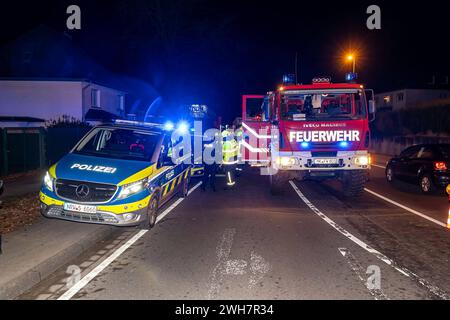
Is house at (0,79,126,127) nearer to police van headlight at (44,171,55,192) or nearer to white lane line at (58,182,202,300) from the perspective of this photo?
police van headlight at (44,171,55,192)

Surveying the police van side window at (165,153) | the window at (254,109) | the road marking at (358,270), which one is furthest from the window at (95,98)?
the road marking at (358,270)

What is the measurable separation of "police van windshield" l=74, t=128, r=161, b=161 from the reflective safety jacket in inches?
140

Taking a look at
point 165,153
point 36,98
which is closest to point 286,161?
point 165,153

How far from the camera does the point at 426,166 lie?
1372cm

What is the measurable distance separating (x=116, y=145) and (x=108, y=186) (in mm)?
2479

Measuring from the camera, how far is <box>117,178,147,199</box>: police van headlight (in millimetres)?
7657

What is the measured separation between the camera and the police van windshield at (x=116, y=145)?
354 inches

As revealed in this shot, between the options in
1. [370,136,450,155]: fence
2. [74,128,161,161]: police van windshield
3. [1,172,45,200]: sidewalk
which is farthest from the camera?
[370,136,450,155]: fence

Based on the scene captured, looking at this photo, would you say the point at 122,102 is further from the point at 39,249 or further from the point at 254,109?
the point at 39,249

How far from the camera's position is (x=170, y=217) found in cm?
989

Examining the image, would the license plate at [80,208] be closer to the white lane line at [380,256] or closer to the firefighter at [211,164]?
the white lane line at [380,256]

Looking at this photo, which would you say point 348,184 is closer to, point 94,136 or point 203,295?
point 94,136

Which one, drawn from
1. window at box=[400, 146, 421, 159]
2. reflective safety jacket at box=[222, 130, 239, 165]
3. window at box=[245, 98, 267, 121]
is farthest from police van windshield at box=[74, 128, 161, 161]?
window at box=[400, 146, 421, 159]

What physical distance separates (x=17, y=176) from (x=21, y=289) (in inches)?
462
